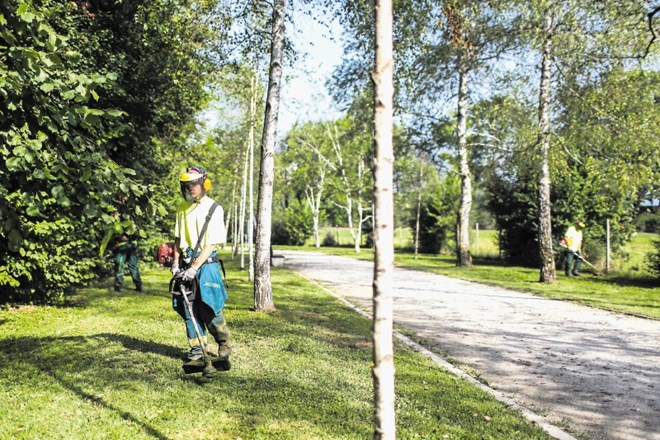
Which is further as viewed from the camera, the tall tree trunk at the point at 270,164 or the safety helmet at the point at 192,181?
the tall tree trunk at the point at 270,164

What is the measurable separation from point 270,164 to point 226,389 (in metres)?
5.27

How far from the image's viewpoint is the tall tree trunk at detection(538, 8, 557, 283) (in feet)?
51.0

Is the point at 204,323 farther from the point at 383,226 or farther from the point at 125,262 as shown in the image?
the point at 125,262

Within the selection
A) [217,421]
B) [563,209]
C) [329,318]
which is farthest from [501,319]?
[563,209]

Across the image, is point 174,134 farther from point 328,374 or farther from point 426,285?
point 328,374

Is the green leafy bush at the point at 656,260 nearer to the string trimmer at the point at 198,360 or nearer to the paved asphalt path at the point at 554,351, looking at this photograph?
the paved asphalt path at the point at 554,351

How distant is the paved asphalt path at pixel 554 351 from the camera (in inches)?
199

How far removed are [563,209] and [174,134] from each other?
51.5 feet

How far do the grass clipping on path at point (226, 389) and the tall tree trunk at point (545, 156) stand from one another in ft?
31.4

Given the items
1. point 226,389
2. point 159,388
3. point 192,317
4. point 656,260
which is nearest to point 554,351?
point 226,389

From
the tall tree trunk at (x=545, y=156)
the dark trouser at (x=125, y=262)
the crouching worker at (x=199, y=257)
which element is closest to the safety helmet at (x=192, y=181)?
the crouching worker at (x=199, y=257)

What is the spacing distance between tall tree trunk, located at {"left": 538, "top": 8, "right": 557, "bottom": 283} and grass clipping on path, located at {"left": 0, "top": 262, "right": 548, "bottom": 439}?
9.57 metres

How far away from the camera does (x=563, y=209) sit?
22.9 m

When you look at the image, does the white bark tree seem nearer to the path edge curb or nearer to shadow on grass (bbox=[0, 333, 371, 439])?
the path edge curb
